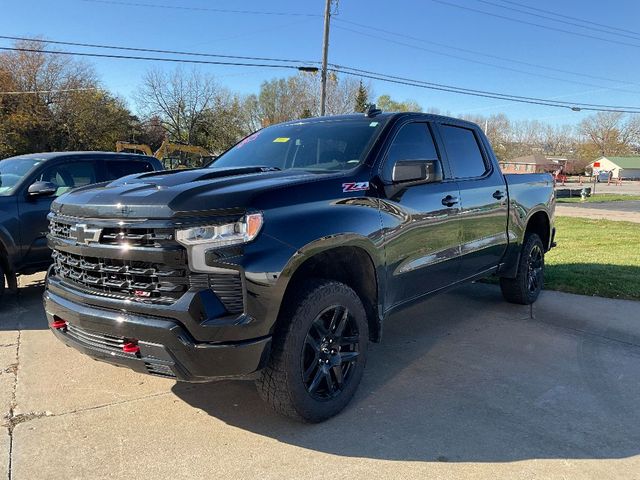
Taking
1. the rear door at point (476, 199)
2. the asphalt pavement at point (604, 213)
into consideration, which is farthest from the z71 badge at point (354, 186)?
the asphalt pavement at point (604, 213)

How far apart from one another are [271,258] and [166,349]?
73cm

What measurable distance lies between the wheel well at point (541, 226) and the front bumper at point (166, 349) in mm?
4394

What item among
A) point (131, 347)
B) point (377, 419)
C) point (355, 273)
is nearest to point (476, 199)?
point (355, 273)

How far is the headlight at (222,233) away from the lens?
2654mm

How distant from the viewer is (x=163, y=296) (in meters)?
2.72

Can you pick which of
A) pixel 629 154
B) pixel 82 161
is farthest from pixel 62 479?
pixel 629 154

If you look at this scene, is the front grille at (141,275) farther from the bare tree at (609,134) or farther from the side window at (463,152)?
the bare tree at (609,134)

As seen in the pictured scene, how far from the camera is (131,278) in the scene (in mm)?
2803

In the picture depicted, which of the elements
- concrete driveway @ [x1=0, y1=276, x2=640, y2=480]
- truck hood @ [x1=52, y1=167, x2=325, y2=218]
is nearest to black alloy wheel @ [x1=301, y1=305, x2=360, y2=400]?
concrete driveway @ [x1=0, y1=276, x2=640, y2=480]

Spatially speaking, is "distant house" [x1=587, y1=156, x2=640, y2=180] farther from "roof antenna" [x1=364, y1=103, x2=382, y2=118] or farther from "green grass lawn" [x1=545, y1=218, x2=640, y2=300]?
"roof antenna" [x1=364, y1=103, x2=382, y2=118]

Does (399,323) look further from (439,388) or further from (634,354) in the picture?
(634,354)

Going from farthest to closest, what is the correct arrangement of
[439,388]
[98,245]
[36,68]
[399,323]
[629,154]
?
1. [629,154]
2. [36,68]
3. [399,323]
4. [439,388]
5. [98,245]

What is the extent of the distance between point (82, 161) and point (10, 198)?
1182mm

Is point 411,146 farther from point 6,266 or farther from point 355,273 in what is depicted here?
point 6,266
